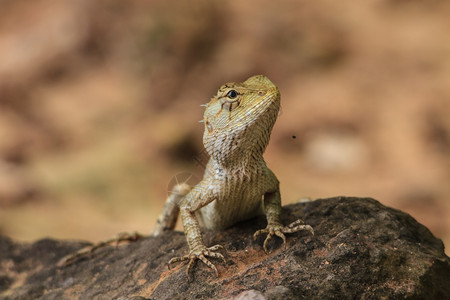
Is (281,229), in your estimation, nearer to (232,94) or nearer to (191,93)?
(232,94)

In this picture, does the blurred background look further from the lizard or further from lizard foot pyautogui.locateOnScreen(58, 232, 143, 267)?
the lizard

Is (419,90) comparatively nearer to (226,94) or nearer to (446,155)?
(446,155)

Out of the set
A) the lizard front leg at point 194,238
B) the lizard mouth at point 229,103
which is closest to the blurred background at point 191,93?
the lizard front leg at point 194,238

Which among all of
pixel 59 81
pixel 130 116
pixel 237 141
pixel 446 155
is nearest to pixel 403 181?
pixel 446 155

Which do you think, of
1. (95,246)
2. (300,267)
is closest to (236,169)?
(300,267)

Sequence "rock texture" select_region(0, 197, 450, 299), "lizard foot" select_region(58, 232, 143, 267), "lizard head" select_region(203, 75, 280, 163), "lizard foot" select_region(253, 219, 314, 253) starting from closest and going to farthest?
"rock texture" select_region(0, 197, 450, 299) < "lizard head" select_region(203, 75, 280, 163) < "lizard foot" select_region(253, 219, 314, 253) < "lizard foot" select_region(58, 232, 143, 267)

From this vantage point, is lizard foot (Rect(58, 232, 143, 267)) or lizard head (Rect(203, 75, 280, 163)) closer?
lizard head (Rect(203, 75, 280, 163))

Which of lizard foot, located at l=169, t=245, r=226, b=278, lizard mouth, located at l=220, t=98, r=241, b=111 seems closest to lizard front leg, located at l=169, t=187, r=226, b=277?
lizard foot, located at l=169, t=245, r=226, b=278

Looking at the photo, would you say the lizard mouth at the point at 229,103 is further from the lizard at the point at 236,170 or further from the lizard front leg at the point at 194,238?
the lizard front leg at the point at 194,238
